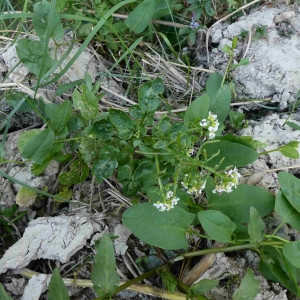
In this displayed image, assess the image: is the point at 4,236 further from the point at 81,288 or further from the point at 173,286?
the point at 173,286

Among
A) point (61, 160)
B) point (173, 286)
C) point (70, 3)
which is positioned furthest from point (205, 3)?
point (173, 286)

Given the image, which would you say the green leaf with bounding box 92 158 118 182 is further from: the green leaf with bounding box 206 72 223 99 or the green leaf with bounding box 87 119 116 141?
the green leaf with bounding box 206 72 223 99

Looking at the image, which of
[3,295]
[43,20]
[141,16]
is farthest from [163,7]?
[3,295]

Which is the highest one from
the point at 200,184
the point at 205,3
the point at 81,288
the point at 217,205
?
the point at 205,3

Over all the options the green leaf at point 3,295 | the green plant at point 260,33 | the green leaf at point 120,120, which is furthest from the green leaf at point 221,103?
the green leaf at point 3,295

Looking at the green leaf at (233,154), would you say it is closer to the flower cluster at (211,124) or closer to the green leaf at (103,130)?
the flower cluster at (211,124)

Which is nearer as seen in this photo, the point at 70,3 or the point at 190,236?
the point at 190,236
